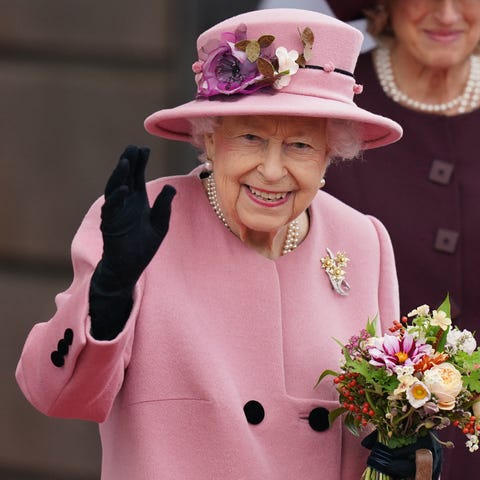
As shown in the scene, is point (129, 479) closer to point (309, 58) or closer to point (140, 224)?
point (140, 224)

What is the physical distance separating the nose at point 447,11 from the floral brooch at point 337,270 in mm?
1287

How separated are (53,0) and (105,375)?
294 cm

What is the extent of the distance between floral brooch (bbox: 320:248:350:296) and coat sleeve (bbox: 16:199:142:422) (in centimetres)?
55

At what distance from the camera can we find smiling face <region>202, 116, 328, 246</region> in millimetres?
3609

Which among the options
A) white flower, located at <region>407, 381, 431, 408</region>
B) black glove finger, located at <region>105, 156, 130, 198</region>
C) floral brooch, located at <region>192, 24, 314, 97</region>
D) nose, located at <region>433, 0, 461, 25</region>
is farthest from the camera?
nose, located at <region>433, 0, 461, 25</region>

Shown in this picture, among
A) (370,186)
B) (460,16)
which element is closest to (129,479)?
(370,186)

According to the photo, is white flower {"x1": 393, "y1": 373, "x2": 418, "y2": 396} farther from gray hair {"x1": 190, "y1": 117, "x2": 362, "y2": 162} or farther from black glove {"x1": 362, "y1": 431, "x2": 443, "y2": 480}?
gray hair {"x1": 190, "y1": 117, "x2": 362, "y2": 162}

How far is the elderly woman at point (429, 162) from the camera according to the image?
4918 mm

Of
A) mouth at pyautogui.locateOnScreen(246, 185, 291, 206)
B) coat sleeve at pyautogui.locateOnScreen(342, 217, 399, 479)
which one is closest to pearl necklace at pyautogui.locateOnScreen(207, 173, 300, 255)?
mouth at pyautogui.locateOnScreen(246, 185, 291, 206)

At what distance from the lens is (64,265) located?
6.36 meters

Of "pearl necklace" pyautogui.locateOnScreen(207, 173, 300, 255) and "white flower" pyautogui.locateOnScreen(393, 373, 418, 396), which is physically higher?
"pearl necklace" pyautogui.locateOnScreen(207, 173, 300, 255)

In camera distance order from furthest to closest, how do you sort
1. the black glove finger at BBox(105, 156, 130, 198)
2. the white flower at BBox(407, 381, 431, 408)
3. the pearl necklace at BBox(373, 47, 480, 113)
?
1. the pearl necklace at BBox(373, 47, 480, 113)
2. the white flower at BBox(407, 381, 431, 408)
3. the black glove finger at BBox(105, 156, 130, 198)

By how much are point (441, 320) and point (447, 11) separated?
61.1 inches

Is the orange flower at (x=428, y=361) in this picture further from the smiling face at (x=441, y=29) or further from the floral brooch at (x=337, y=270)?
the smiling face at (x=441, y=29)
